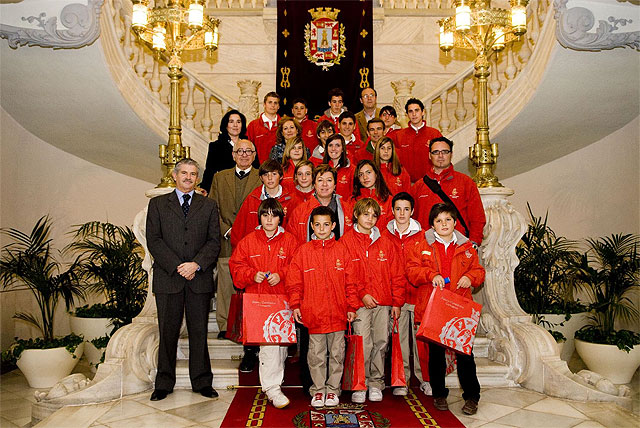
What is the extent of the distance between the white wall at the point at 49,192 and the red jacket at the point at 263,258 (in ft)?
14.4

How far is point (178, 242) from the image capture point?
445 centimetres

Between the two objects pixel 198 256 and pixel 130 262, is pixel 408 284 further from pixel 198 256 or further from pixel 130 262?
pixel 130 262

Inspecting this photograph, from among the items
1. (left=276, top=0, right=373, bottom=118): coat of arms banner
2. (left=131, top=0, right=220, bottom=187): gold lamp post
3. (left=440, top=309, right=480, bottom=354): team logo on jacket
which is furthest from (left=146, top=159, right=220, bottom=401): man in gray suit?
(left=276, top=0, right=373, bottom=118): coat of arms banner

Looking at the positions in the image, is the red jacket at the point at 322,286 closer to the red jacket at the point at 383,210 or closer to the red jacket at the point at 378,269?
the red jacket at the point at 378,269

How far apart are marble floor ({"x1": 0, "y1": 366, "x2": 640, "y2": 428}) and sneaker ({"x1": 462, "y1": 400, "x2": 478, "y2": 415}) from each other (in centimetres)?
A: 4

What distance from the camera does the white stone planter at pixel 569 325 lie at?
652 cm

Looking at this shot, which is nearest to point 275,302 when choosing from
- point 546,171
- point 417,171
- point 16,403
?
point 417,171

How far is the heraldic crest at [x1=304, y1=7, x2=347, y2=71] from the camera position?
959 centimetres

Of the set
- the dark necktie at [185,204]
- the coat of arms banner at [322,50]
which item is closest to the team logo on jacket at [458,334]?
the dark necktie at [185,204]

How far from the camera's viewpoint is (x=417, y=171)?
6.43m

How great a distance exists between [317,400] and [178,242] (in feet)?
5.47

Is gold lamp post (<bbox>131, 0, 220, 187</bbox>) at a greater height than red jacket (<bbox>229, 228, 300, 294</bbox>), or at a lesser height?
greater

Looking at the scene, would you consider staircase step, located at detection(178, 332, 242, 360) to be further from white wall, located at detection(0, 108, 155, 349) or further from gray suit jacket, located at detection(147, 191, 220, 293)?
white wall, located at detection(0, 108, 155, 349)

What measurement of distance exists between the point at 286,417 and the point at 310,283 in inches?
38.8
